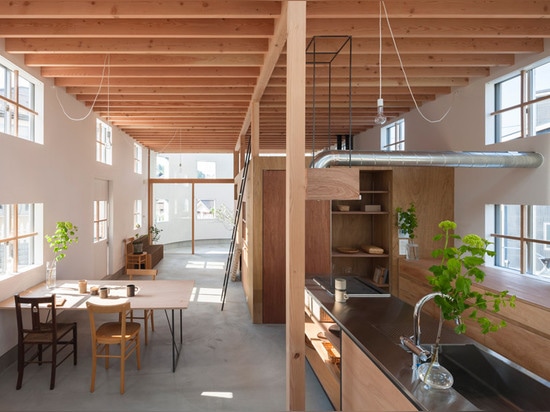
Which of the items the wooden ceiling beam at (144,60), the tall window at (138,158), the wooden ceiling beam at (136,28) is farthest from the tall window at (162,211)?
the wooden ceiling beam at (136,28)

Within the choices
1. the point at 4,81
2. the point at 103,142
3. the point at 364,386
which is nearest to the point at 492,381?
the point at 364,386

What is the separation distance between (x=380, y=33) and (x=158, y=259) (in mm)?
8815

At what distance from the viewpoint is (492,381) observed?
204cm

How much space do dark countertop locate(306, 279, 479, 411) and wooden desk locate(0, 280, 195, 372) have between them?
154cm

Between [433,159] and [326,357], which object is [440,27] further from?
[326,357]

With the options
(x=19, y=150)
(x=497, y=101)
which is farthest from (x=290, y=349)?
(x=497, y=101)

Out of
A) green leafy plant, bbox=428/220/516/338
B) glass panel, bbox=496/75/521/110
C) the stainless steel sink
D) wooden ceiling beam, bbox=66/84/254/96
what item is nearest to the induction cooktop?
the stainless steel sink

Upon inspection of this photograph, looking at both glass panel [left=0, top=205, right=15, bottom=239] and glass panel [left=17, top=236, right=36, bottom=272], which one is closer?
glass panel [left=0, top=205, right=15, bottom=239]

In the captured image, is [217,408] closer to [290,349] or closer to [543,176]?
[290,349]

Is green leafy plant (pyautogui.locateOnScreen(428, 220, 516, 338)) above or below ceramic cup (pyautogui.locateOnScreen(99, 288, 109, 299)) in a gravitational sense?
above

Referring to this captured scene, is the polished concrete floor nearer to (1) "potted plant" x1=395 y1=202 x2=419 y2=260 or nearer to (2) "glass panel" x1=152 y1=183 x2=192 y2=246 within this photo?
(1) "potted plant" x1=395 y1=202 x2=419 y2=260

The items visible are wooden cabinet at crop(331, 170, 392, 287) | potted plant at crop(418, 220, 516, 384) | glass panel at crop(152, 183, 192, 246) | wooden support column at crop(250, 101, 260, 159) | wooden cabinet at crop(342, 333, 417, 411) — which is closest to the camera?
potted plant at crop(418, 220, 516, 384)

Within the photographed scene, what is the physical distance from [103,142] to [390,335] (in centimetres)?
686

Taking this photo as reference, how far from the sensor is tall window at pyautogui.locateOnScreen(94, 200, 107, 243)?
23.1 feet
